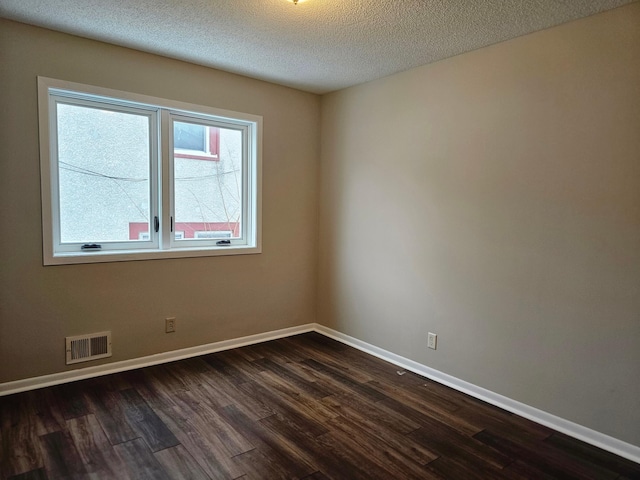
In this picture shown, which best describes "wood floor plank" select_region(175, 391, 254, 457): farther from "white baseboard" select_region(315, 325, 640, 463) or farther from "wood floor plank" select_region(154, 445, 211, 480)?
"white baseboard" select_region(315, 325, 640, 463)

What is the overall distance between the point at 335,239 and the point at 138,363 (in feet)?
6.93

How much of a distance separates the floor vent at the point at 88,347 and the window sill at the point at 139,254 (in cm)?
57

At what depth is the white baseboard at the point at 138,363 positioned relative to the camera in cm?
283

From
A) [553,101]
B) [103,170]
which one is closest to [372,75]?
[553,101]

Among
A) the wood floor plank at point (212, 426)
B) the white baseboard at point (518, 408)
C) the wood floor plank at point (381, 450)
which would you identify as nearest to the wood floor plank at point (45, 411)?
the wood floor plank at point (212, 426)

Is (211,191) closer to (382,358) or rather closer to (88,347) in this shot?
(88,347)

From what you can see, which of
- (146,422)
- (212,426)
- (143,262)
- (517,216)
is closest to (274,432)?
(212,426)

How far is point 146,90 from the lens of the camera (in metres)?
3.19

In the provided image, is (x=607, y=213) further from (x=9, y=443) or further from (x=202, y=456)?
(x=9, y=443)

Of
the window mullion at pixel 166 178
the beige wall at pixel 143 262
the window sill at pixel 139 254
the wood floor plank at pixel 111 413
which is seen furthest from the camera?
the window mullion at pixel 166 178

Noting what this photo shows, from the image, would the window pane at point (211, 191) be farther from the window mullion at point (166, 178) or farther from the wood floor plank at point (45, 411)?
the wood floor plank at point (45, 411)

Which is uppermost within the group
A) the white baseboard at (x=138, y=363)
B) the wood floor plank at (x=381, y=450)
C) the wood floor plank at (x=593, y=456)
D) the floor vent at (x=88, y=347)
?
the floor vent at (x=88, y=347)

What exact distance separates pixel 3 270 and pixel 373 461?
2662 millimetres

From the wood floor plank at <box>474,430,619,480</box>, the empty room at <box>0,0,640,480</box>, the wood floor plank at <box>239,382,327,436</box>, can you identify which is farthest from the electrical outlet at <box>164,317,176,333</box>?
the wood floor plank at <box>474,430,619,480</box>
